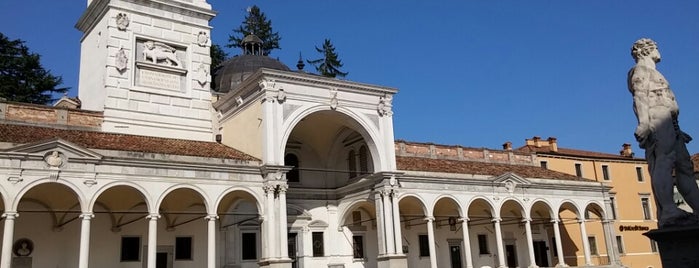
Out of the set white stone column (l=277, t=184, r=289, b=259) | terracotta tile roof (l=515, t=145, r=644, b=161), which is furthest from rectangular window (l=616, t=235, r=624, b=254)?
white stone column (l=277, t=184, r=289, b=259)

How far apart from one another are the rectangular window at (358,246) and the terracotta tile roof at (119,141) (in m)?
7.28

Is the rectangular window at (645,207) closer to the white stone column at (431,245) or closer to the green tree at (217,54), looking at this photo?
the white stone column at (431,245)

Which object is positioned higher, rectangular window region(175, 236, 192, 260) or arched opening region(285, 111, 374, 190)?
arched opening region(285, 111, 374, 190)

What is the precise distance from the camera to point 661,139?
26.7 feet

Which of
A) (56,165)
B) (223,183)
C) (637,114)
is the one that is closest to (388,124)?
(223,183)

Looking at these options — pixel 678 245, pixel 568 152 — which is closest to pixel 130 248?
pixel 678 245

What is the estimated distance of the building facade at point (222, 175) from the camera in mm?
19859

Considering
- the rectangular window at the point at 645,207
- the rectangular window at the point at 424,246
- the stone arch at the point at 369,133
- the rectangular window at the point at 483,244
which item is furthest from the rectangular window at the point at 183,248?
the rectangular window at the point at 645,207

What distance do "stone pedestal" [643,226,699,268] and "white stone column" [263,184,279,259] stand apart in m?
15.0

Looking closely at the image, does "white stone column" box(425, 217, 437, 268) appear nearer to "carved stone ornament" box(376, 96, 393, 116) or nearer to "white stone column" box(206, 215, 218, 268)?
"carved stone ornament" box(376, 96, 393, 116)

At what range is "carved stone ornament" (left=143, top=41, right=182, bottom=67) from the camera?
2572cm

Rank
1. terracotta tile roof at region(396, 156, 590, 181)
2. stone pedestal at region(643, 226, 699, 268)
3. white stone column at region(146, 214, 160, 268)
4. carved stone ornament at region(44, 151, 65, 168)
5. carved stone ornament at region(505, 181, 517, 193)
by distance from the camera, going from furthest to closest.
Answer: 1. carved stone ornament at region(505, 181, 517, 193)
2. terracotta tile roof at region(396, 156, 590, 181)
3. white stone column at region(146, 214, 160, 268)
4. carved stone ornament at region(44, 151, 65, 168)
5. stone pedestal at region(643, 226, 699, 268)

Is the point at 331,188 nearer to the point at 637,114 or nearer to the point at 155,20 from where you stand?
the point at 155,20

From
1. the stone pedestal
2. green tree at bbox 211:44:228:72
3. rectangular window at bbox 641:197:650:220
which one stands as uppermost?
green tree at bbox 211:44:228:72
